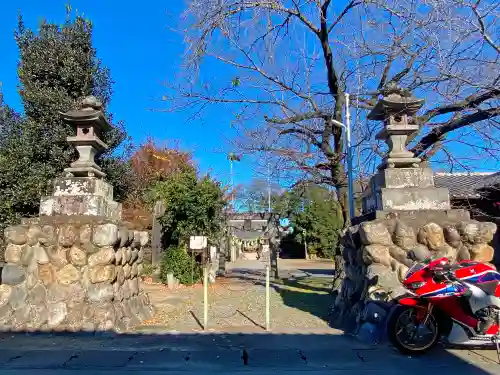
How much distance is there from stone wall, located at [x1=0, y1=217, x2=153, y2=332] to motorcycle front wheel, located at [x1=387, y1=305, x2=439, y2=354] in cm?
376

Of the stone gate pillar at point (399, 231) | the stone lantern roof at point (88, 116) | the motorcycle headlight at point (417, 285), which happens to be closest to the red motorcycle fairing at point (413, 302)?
the motorcycle headlight at point (417, 285)

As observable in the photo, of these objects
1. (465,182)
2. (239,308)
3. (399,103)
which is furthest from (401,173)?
(465,182)

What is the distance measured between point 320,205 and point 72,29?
71.0 feet

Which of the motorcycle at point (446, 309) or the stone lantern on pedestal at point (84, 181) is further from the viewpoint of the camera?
the stone lantern on pedestal at point (84, 181)

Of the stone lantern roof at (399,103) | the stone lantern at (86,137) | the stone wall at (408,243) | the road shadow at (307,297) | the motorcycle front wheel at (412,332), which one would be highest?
the stone lantern roof at (399,103)

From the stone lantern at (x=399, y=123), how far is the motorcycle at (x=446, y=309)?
2.04 m

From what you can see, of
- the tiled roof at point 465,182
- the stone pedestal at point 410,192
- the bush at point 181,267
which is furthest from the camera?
the tiled roof at point 465,182

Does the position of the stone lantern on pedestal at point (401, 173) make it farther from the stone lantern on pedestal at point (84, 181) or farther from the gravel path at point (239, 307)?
the stone lantern on pedestal at point (84, 181)

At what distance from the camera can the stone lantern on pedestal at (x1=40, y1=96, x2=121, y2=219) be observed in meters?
6.18

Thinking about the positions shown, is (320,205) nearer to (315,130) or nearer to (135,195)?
(135,195)

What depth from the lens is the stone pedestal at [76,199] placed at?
6.17 metres

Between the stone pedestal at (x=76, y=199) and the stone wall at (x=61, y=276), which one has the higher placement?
the stone pedestal at (x=76, y=199)

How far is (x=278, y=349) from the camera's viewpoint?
4.80m

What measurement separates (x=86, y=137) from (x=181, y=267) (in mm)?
6735
